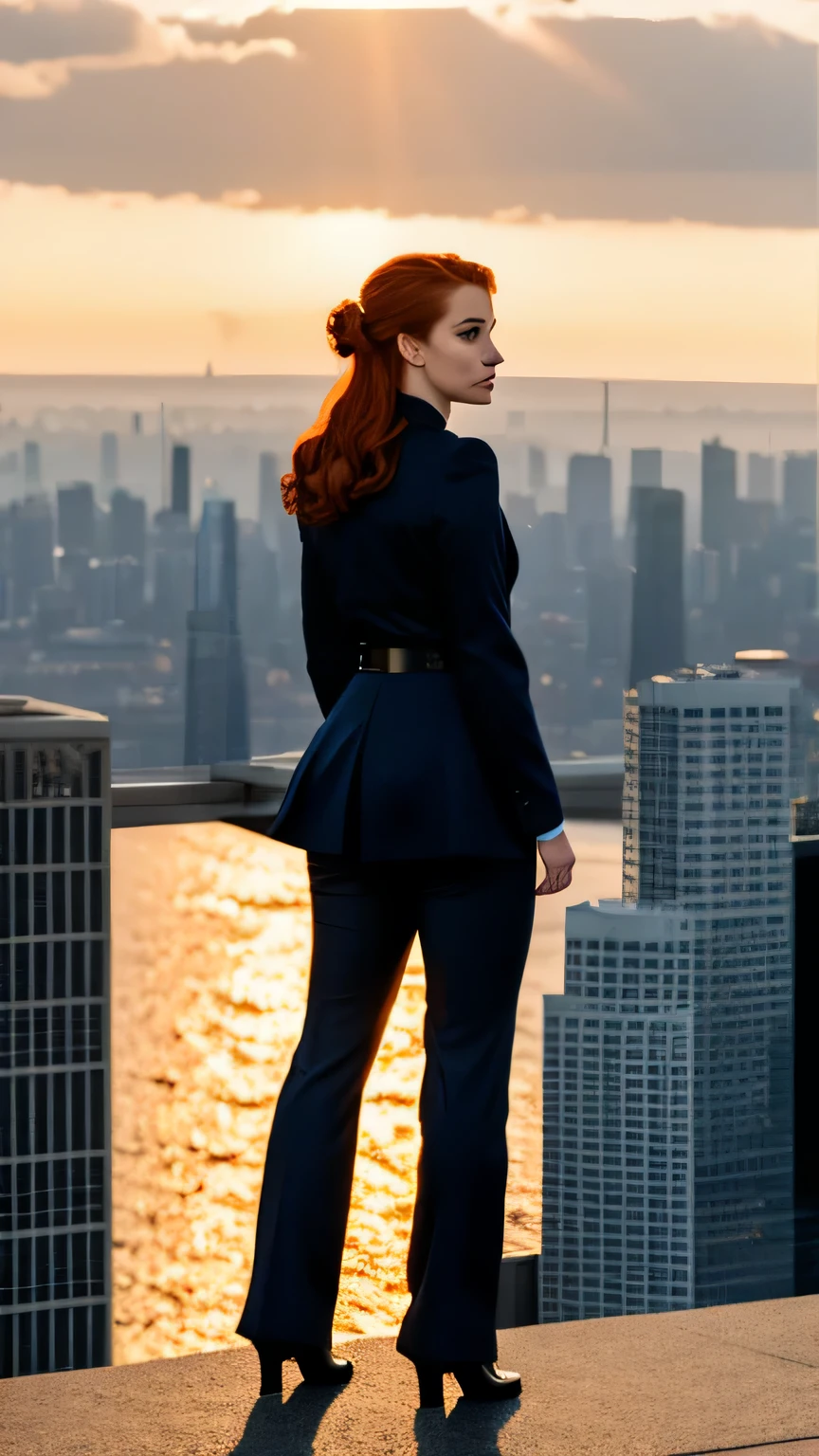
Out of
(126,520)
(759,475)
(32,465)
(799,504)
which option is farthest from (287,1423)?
(799,504)

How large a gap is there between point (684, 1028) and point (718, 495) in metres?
4.89

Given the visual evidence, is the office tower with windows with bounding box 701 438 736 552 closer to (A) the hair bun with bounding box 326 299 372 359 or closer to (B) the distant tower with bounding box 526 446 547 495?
(B) the distant tower with bounding box 526 446 547 495

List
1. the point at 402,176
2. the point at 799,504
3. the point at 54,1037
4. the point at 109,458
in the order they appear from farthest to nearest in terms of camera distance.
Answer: the point at 799,504 < the point at 402,176 < the point at 109,458 < the point at 54,1037

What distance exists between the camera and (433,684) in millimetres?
Answer: 1646

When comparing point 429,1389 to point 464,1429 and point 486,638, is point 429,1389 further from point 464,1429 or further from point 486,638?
point 486,638

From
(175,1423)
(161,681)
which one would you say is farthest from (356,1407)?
(161,681)

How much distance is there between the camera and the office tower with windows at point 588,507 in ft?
39.6

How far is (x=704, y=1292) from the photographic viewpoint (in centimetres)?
1392

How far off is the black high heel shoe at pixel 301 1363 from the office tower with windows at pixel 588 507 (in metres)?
10.3

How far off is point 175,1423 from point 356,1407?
0.61 feet

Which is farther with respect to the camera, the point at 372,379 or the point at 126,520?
the point at 126,520

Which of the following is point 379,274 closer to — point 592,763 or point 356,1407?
point 356,1407

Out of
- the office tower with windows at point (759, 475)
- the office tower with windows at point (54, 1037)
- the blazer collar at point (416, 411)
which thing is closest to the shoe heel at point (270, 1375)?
the blazer collar at point (416, 411)

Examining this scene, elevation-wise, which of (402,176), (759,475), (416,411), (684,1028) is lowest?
(684,1028)
